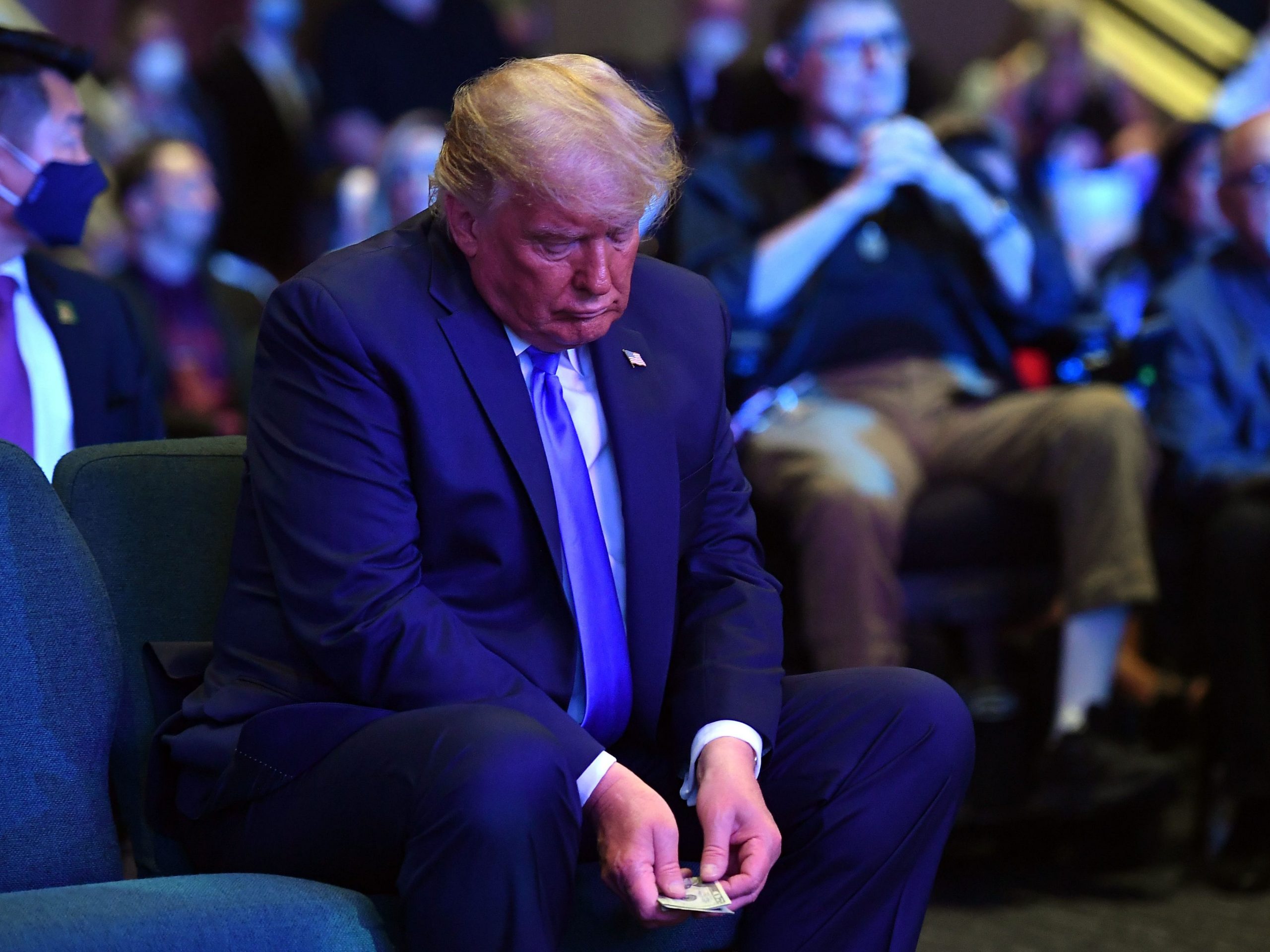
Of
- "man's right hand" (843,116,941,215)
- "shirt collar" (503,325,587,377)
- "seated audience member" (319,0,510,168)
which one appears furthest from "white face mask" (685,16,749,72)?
"shirt collar" (503,325,587,377)

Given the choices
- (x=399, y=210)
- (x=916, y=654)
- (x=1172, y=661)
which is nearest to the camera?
(x=916, y=654)

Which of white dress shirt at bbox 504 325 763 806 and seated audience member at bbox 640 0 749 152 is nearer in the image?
white dress shirt at bbox 504 325 763 806

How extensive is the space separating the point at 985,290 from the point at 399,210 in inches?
59.0

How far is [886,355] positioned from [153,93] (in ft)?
9.25

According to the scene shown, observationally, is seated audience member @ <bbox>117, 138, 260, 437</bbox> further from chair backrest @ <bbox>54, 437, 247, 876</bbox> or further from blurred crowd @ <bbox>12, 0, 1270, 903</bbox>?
chair backrest @ <bbox>54, 437, 247, 876</bbox>

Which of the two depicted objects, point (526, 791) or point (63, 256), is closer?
point (526, 791)

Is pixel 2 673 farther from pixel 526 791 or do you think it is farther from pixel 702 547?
pixel 702 547

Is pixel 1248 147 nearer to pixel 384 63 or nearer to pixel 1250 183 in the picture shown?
pixel 1250 183

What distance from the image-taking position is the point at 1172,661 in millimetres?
3150

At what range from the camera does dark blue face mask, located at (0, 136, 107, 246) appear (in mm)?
2260

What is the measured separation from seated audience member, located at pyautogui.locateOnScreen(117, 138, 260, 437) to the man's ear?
7.52 ft

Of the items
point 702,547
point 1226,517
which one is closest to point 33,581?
point 702,547

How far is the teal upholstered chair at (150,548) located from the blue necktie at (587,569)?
1.27 feet

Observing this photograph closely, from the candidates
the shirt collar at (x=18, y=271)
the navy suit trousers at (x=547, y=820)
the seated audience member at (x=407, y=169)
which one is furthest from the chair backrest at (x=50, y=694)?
the seated audience member at (x=407, y=169)
